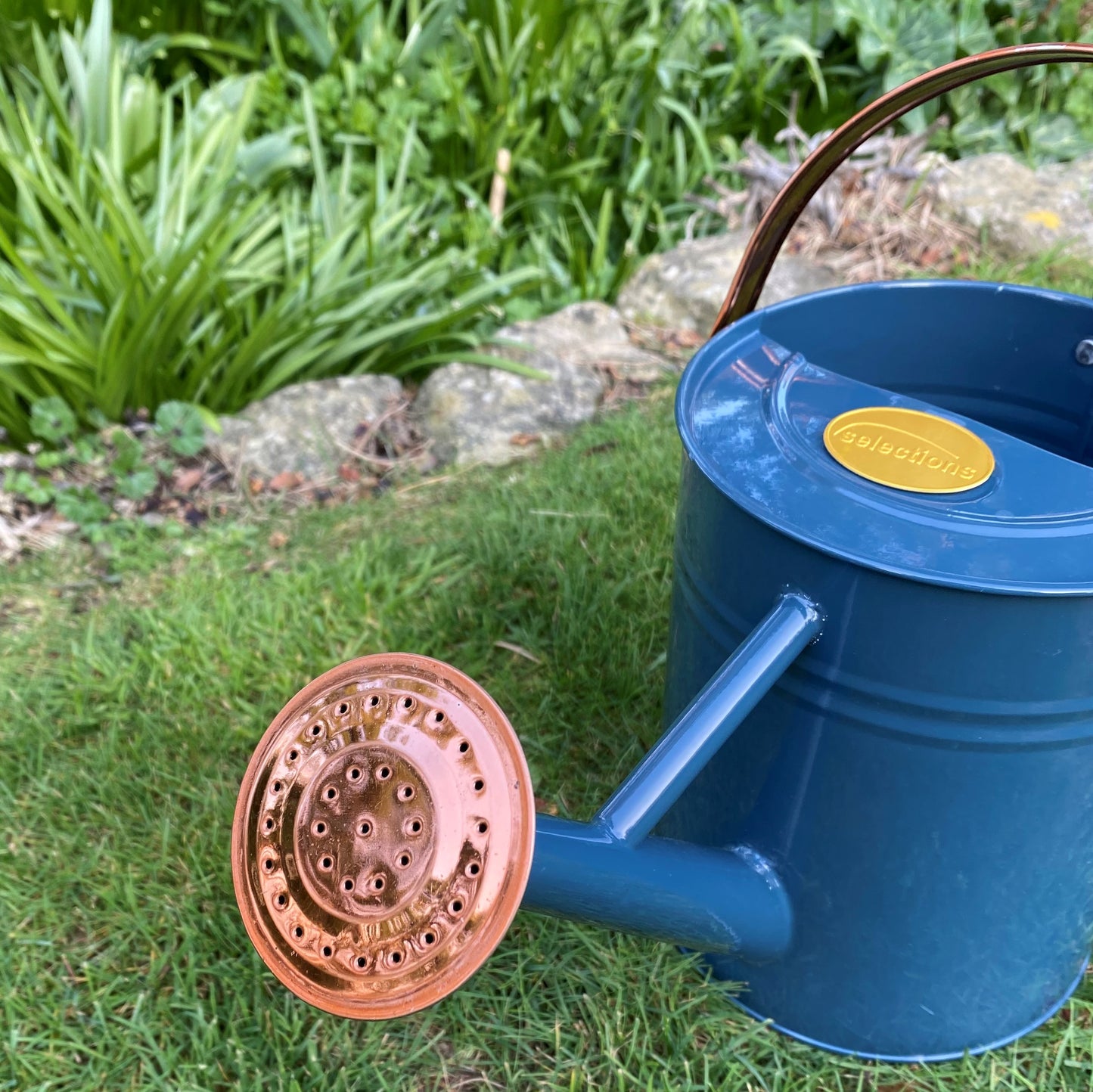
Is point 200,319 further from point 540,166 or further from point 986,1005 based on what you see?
point 986,1005

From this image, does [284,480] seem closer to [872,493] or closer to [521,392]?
[521,392]

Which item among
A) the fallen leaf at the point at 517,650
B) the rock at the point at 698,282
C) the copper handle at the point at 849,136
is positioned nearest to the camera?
the copper handle at the point at 849,136

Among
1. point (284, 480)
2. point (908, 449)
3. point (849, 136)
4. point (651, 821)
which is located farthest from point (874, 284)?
→ point (284, 480)

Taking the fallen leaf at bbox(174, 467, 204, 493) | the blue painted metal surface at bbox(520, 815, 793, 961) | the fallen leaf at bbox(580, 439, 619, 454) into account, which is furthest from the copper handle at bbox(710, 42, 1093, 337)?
the fallen leaf at bbox(174, 467, 204, 493)

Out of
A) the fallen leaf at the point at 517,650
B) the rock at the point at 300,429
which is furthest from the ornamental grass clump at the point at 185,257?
the fallen leaf at the point at 517,650

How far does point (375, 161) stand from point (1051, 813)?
9.23 ft

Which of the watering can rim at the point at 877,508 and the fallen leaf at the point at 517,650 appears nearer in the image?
the watering can rim at the point at 877,508

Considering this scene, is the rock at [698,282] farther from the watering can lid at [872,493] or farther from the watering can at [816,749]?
the watering can lid at [872,493]

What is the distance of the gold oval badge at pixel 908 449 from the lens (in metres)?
1.04

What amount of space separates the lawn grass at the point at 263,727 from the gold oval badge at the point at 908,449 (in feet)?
2.43

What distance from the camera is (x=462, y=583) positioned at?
6.78 ft

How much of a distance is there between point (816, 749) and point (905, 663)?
158 millimetres

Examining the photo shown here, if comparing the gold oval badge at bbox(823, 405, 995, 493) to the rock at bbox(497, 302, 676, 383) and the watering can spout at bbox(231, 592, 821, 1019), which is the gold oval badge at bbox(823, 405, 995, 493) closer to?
the watering can spout at bbox(231, 592, 821, 1019)

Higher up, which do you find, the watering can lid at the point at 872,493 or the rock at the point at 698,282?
the watering can lid at the point at 872,493
